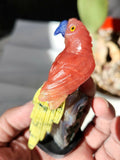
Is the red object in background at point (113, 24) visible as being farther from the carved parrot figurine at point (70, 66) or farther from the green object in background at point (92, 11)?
the carved parrot figurine at point (70, 66)

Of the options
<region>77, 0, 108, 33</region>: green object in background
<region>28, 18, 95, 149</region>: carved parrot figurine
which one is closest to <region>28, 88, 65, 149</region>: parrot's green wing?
<region>28, 18, 95, 149</region>: carved parrot figurine

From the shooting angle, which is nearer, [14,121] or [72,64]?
[72,64]

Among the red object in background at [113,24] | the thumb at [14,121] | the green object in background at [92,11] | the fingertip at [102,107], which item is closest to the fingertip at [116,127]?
the fingertip at [102,107]

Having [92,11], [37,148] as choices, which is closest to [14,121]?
[37,148]

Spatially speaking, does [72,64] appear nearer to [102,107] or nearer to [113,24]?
[102,107]

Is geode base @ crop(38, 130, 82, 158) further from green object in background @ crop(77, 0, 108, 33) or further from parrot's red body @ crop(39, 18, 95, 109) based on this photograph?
green object in background @ crop(77, 0, 108, 33)

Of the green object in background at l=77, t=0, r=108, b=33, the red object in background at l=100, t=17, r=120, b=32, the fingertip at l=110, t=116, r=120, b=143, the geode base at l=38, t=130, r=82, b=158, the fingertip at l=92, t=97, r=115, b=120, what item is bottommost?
the geode base at l=38, t=130, r=82, b=158
